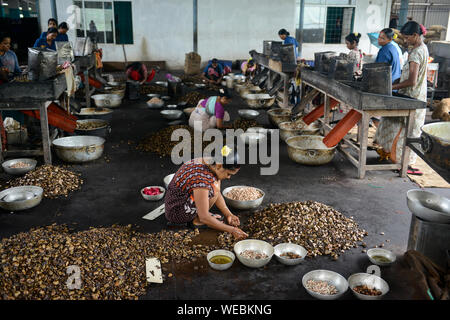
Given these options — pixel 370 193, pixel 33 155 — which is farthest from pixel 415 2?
pixel 33 155

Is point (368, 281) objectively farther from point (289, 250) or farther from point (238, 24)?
point (238, 24)

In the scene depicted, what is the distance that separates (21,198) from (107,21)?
1158 cm

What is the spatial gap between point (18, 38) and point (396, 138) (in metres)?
14.6

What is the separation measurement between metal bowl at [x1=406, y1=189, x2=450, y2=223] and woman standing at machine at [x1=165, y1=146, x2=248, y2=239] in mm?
1426

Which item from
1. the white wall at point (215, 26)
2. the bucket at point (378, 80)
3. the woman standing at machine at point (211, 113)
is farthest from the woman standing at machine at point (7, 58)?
the white wall at point (215, 26)

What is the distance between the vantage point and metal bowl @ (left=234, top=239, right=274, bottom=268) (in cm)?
326

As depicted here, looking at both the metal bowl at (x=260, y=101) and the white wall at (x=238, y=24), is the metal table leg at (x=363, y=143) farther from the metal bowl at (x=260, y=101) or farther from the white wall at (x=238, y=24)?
the white wall at (x=238, y=24)

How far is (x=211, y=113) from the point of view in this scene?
665 centimetres

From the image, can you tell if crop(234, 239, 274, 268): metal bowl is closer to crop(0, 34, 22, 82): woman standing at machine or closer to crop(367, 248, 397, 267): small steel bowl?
crop(367, 248, 397, 267): small steel bowl

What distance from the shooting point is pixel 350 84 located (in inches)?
220

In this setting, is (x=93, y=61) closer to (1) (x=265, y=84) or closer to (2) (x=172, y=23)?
(1) (x=265, y=84)

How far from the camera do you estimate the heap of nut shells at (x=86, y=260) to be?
2822 millimetres

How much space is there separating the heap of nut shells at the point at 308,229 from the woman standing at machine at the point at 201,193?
0.21 m

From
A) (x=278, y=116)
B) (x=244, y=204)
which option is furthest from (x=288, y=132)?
(x=244, y=204)
